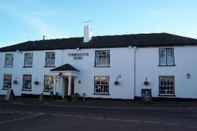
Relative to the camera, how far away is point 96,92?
31.3 metres

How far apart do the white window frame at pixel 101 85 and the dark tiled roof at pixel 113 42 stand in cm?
321

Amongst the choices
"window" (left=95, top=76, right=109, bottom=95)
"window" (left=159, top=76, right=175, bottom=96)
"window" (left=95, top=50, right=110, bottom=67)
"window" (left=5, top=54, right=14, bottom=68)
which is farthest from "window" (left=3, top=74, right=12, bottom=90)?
"window" (left=159, top=76, right=175, bottom=96)

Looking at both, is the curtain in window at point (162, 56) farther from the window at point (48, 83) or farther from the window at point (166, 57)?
the window at point (48, 83)

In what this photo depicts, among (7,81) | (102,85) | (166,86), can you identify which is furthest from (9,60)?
(166,86)

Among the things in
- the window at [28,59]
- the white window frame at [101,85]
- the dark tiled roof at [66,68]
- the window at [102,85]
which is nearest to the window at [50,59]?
the dark tiled roof at [66,68]

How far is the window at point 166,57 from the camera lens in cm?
2886

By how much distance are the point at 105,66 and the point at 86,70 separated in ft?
6.94

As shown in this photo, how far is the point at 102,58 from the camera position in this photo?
3144 cm

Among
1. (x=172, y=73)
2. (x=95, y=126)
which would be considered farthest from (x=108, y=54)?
(x=95, y=126)

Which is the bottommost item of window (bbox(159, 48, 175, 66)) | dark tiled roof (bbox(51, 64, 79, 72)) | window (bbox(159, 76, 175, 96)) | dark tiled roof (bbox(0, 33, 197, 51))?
window (bbox(159, 76, 175, 96))

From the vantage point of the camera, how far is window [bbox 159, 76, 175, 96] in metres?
28.5

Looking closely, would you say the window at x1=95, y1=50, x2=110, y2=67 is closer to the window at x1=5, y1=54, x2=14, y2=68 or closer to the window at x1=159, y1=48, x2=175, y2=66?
the window at x1=159, y1=48, x2=175, y2=66

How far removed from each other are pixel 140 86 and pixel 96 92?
181 inches

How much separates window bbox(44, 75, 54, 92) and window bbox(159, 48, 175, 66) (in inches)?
462
